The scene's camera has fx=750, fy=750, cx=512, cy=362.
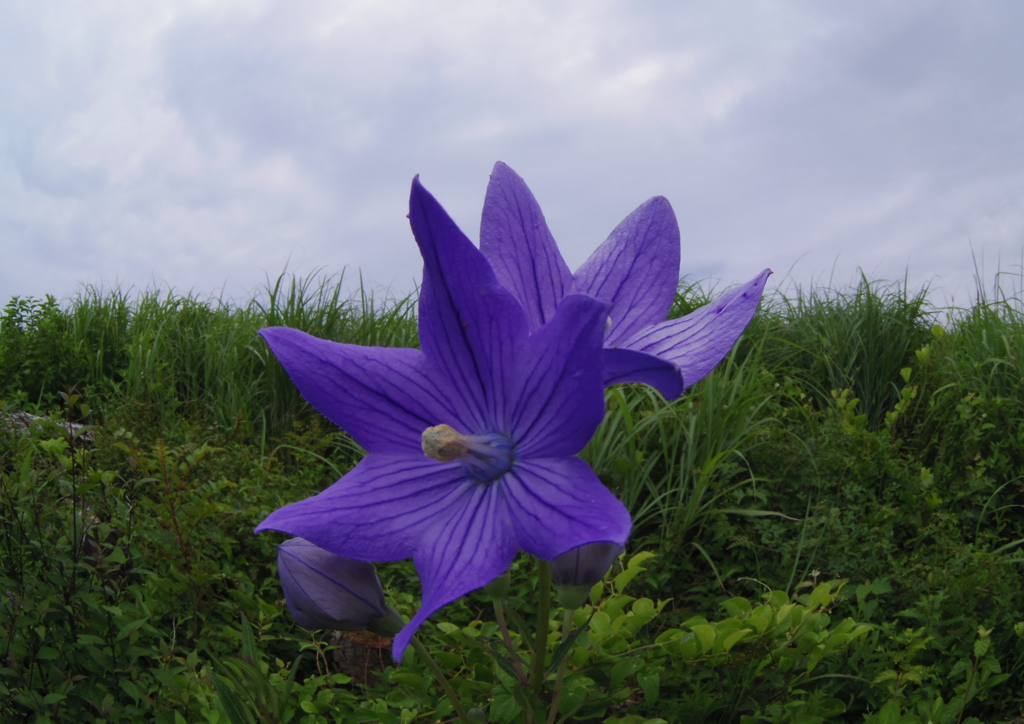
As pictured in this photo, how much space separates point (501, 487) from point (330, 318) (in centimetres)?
503

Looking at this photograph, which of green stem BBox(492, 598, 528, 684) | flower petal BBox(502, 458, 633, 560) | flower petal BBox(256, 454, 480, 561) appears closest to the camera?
flower petal BBox(502, 458, 633, 560)

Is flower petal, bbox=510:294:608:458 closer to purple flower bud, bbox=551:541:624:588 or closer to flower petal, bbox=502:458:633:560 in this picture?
flower petal, bbox=502:458:633:560

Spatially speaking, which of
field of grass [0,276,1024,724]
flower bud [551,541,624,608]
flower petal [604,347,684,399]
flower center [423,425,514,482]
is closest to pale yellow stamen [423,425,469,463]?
flower center [423,425,514,482]

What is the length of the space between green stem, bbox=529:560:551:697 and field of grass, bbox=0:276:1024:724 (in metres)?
0.24

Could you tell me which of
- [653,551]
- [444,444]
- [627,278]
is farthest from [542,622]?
[653,551]

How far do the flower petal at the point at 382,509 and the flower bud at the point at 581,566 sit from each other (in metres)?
0.21

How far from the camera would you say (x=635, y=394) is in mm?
4102

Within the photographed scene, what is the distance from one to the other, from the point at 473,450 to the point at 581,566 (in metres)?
0.30

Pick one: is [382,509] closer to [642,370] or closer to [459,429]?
[459,429]

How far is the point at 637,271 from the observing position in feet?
3.23

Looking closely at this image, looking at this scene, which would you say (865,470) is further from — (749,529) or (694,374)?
(694,374)

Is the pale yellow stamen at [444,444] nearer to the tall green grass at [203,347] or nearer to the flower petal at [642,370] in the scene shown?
the flower petal at [642,370]

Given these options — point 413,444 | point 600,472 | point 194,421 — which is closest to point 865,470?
point 600,472

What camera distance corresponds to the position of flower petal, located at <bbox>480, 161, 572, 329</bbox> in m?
0.91
